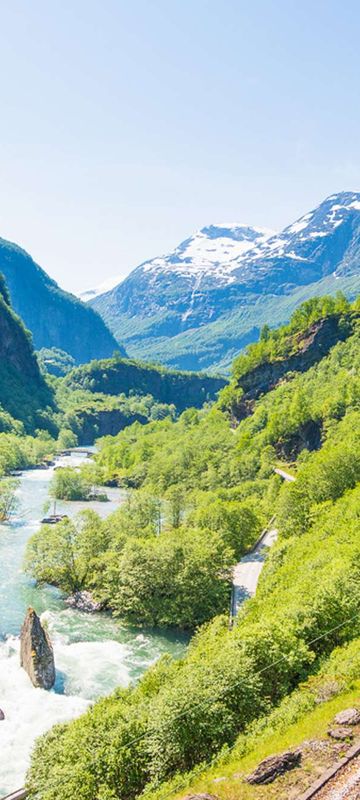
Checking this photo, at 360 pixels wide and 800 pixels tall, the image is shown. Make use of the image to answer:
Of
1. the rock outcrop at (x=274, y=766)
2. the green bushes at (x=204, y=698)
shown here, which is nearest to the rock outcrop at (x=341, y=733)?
the rock outcrop at (x=274, y=766)

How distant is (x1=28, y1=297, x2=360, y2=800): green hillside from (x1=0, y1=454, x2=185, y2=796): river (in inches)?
129

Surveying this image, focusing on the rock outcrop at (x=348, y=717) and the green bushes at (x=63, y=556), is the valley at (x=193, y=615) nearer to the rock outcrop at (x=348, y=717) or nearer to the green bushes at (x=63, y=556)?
the green bushes at (x=63, y=556)

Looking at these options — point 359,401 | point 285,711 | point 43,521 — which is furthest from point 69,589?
point 359,401

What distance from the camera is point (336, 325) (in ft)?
540

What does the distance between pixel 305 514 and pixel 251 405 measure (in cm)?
10792

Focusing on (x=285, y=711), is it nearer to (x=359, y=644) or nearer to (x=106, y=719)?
(x=359, y=644)

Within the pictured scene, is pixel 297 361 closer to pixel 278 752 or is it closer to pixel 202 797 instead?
pixel 278 752

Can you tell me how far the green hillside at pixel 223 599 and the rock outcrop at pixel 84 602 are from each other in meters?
1.20

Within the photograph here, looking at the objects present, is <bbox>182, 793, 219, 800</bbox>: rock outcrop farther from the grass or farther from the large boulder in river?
the large boulder in river

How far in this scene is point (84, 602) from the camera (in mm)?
63219

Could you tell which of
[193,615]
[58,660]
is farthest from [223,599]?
[58,660]

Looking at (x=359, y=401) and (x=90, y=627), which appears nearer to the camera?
(x=90, y=627)

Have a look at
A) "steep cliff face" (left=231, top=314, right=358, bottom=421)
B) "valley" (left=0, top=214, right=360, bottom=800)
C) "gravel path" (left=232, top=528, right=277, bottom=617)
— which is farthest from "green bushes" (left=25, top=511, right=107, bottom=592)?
"steep cliff face" (left=231, top=314, right=358, bottom=421)

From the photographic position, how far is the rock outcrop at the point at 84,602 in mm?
61781
